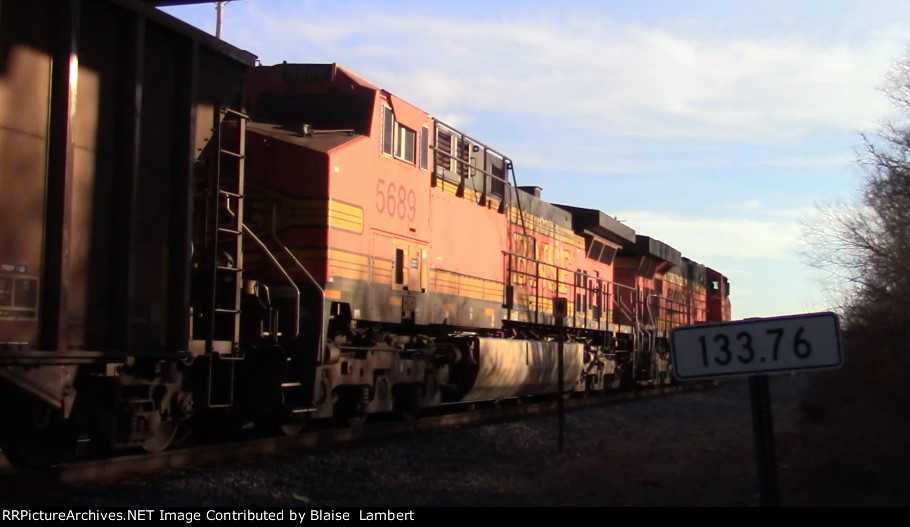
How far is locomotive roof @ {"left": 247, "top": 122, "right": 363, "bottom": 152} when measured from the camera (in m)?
10.7

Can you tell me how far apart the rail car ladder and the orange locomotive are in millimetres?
808

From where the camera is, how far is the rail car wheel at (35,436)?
7.05 meters

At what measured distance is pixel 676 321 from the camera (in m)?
31.4

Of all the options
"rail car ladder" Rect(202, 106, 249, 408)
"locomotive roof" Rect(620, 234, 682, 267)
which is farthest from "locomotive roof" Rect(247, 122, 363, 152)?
"locomotive roof" Rect(620, 234, 682, 267)

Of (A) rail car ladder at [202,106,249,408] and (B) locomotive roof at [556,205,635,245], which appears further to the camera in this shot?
(B) locomotive roof at [556,205,635,245]

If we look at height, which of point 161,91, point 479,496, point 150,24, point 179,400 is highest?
point 150,24

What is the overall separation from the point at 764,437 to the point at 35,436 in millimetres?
5499

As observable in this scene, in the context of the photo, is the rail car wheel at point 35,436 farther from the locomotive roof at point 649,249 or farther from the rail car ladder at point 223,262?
the locomotive roof at point 649,249

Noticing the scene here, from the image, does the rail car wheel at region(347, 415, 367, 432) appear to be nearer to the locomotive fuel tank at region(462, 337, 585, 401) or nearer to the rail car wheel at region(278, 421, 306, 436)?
the rail car wheel at region(278, 421, 306, 436)

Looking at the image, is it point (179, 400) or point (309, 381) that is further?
point (309, 381)

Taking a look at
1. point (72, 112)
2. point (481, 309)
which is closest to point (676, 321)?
point (481, 309)

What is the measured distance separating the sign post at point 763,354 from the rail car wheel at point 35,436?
184 inches

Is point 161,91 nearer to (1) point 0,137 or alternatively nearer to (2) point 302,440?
(1) point 0,137

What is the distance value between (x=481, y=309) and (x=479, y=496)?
722 cm
